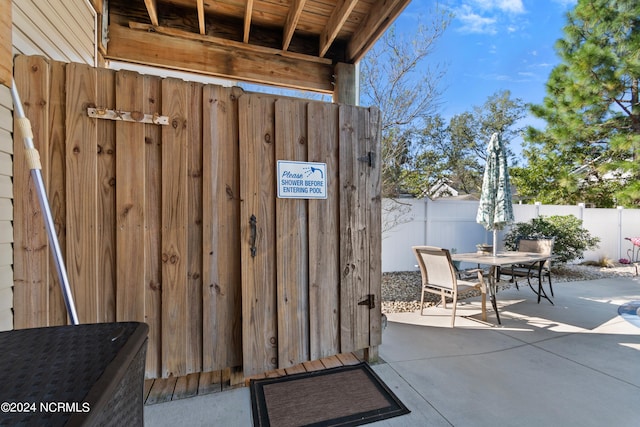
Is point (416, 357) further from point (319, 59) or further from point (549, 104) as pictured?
point (549, 104)

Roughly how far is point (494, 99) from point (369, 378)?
13640mm

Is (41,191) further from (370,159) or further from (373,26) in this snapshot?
(373,26)

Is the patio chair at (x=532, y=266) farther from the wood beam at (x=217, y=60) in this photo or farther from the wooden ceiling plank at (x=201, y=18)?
the wooden ceiling plank at (x=201, y=18)

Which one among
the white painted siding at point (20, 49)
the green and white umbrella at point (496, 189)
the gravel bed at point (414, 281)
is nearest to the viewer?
the white painted siding at point (20, 49)

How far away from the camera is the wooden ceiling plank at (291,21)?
2518 mm

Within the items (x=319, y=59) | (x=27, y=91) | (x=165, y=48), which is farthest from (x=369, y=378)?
(x=165, y=48)

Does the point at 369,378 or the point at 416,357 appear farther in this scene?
the point at 416,357

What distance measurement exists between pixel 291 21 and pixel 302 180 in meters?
1.68

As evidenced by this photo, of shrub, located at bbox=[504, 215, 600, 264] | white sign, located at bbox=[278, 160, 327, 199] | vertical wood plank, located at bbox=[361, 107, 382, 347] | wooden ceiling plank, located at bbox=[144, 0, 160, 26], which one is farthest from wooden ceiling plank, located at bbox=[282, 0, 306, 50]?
shrub, located at bbox=[504, 215, 600, 264]

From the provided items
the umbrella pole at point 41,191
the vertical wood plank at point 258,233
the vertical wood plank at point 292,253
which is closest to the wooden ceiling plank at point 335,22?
the vertical wood plank at point 292,253

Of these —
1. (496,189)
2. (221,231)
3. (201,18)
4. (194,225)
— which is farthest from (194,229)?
(496,189)

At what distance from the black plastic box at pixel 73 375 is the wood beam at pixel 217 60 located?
9.64 ft

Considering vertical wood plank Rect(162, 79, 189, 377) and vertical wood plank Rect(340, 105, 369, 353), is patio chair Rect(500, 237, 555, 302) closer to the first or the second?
vertical wood plank Rect(340, 105, 369, 353)

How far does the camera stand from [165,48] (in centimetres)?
→ 289
